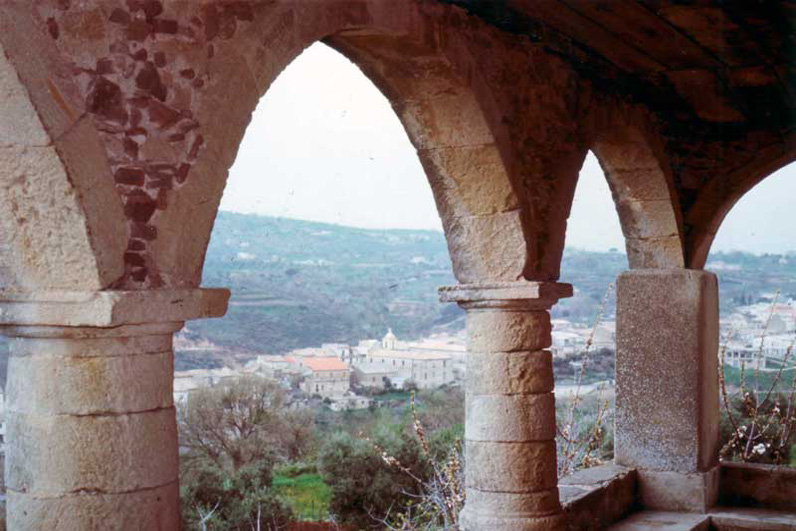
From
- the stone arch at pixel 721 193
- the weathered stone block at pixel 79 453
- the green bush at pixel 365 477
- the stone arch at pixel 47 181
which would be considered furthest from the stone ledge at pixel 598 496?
the green bush at pixel 365 477

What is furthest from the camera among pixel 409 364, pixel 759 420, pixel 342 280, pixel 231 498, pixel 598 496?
pixel 342 280

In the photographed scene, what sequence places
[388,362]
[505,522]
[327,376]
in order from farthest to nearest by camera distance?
[388,362]
[327,376]
[505,522]

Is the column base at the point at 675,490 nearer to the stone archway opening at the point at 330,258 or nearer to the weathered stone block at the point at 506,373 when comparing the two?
the weathered stone block at the point at 506,373

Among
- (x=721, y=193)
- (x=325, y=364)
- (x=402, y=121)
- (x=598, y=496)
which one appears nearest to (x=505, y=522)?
(x=598, y=496)

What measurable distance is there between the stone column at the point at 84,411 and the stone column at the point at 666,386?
4.45 metres

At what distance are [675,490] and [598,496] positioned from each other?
93 cm

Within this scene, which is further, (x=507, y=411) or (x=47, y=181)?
(x=507, y=411)

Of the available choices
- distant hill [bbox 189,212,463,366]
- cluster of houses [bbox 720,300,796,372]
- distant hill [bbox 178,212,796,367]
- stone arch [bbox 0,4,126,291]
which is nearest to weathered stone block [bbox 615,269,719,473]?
cluster of houses [bbox 720,300,796,372]

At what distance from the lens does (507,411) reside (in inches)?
182

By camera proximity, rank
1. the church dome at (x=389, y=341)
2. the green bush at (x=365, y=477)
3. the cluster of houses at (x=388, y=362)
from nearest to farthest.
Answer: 1. the green bush at (x=365, y=477)
2. the cluster of houses at (x=388, y=362)
3. the church dome at (x=389, y=341)

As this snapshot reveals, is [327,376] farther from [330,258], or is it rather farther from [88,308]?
[88,308]

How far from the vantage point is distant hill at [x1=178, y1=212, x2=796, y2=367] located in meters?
13.2

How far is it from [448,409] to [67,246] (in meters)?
11.5

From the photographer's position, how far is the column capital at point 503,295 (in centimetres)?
459
